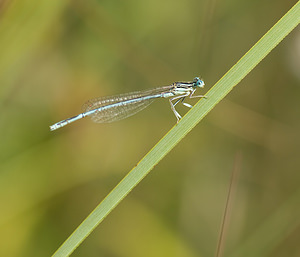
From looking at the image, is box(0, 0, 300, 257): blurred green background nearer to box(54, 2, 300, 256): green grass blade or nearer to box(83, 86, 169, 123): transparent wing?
box(83, 86, 169, 123): transparent wing

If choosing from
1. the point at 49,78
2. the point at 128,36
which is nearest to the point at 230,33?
the point at 128,36

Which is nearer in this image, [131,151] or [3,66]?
[3,66]

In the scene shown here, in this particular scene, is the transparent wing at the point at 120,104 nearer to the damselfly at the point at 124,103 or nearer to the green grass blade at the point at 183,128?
the damselfly at the point at 124,103

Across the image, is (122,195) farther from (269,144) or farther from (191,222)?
(269,144)

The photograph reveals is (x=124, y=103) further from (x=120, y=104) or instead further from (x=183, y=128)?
(x=183, y=128)

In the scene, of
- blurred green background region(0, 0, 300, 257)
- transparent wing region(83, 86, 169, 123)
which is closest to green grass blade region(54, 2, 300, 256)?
transparent wing region(83, 86, 169, 123)

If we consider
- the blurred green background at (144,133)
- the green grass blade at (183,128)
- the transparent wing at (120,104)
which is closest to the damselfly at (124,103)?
the transparent wing at (120,104)
